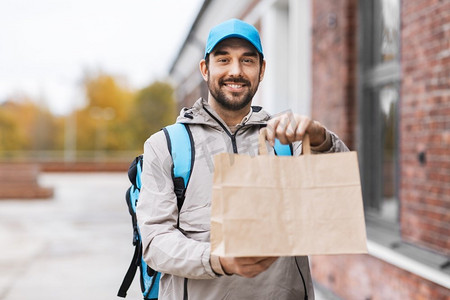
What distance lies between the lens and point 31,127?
58.7 metres

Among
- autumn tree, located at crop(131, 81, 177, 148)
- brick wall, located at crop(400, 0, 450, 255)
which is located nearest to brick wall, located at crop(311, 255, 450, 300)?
brick wall, located at crop(400, 0, 450, 255)

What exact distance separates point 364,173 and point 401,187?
1022mm

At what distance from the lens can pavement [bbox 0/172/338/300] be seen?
20.7ft

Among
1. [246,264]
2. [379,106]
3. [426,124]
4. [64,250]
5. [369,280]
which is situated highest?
[379,106]

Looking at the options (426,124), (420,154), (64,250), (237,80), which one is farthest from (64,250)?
(237,80)

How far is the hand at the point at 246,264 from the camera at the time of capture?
147 cm

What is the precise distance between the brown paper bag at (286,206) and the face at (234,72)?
0.36 metres

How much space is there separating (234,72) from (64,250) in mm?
7543

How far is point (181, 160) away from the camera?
1746mm

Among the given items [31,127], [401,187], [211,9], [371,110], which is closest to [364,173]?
[371,110]

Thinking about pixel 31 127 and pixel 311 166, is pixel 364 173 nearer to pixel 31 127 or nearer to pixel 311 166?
pixel 311 166

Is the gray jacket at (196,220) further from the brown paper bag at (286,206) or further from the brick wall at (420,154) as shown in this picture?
the brick wall at (420,154)

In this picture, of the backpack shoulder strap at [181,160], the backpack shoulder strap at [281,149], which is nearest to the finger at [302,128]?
the backpack shoulder strap at [281,149]

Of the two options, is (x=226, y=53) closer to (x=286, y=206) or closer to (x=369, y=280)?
(x=286, y=206)
